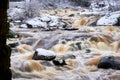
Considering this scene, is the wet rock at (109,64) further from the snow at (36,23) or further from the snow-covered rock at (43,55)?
the snow at (36,23)

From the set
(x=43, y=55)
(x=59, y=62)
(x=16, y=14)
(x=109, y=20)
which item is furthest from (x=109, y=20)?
(x=59, y=62)

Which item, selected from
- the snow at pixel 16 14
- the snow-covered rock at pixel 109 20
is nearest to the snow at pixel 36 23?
the snow at pixel 16 14

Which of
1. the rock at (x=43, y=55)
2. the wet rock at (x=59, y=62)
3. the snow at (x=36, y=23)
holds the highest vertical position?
the rock at (x=43, y=55)

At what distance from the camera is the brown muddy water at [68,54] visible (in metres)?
8.69

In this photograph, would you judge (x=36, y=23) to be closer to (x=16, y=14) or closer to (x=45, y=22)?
(x=45, y=22)

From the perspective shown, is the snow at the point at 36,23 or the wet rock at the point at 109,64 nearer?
the wet rock at the point at 109,64

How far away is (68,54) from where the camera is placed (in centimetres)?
1154

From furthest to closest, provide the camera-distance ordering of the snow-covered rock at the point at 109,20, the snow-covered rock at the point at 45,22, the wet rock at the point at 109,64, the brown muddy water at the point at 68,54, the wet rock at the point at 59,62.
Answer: the snow-covered rock at the point at 109,20 → the snow-covered rock at the point at 45,22 → the wet rock at the point at 59,62 → the wet rock at the point at 109,64 → the brown muddy water at the point at 68,54

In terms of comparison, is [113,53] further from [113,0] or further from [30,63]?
[113,0]

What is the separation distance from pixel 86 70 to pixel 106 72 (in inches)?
25.7

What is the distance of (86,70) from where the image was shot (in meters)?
9.37

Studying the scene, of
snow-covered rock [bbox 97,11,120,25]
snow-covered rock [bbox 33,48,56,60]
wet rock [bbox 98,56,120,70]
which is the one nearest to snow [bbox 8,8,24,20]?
snow-covered rock [bbox 97,11,120,25]

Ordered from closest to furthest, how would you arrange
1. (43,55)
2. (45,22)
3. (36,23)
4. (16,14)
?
(43,55), (36,23), (45,22), (16,14)

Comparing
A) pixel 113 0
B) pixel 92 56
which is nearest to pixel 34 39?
pixel 92 56
